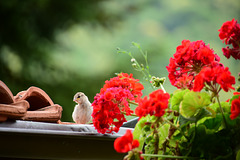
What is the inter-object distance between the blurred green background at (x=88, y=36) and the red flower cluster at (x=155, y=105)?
348cm

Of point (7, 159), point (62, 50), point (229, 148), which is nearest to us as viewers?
point (229, 148)

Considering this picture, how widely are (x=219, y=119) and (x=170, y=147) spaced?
13 centimetres

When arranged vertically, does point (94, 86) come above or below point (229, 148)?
above

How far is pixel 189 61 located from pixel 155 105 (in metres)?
0.17

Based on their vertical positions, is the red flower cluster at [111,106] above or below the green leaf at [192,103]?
above

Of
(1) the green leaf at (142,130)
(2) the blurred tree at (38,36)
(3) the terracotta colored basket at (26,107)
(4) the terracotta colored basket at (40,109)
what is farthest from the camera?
(2) the blurred tree at (38,36)

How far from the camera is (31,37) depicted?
171 inches

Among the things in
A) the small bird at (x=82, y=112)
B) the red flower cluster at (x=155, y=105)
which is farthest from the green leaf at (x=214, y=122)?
the small bird at (x=82, y=112)

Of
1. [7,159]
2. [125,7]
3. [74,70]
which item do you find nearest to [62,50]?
[74,70]

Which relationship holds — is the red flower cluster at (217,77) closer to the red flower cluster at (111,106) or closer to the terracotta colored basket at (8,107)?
the red flower cluster at (111,106)

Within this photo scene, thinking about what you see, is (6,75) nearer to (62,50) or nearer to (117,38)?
(62,50)

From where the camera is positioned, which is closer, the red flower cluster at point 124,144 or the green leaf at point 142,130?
the red flower cluster at point 124,144

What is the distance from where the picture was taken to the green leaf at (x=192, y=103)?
56 cm

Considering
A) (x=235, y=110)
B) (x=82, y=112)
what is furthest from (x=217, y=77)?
(x=82, y=112)
